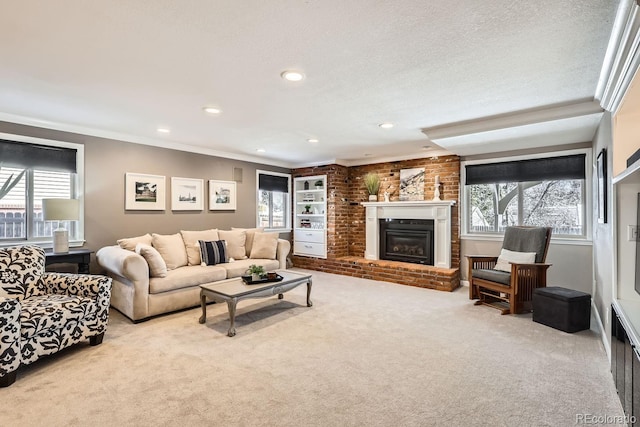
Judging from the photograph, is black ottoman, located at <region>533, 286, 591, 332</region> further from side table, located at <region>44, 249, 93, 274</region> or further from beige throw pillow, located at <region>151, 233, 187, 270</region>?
side table, located at <region>44, 249, 93, 274</region>

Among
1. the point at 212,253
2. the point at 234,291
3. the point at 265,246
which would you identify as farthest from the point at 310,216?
the point at 234,291

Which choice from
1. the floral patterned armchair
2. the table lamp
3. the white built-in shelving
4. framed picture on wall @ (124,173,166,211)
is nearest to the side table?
the table lamp

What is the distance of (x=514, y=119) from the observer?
3.56 meters

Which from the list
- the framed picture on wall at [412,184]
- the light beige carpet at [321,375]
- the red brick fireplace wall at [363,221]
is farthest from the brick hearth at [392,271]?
the light beige carpet at [321,375]

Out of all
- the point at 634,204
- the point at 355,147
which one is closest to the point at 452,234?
the point at 355,147

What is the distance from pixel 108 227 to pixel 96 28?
10.7 ft

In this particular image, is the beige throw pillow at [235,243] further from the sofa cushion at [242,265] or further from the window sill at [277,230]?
the window sill at [277,230]

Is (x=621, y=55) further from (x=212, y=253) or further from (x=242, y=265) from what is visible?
(x=212, y=253)

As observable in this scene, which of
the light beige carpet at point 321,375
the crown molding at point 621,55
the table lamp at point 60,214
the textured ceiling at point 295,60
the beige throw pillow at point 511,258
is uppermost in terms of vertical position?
the textured ceiling at point 295,60

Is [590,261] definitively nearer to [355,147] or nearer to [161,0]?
[355,147]

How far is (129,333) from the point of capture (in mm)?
3207

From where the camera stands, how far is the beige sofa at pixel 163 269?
138 inches

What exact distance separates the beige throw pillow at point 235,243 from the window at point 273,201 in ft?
3.89

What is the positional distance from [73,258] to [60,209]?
586 mm
